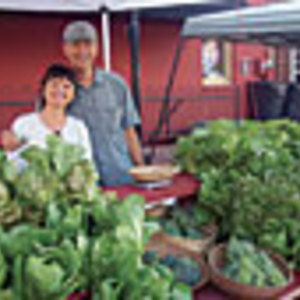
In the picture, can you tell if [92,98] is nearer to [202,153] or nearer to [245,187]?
[202,153]

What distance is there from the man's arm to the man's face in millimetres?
567

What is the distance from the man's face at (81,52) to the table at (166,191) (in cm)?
74

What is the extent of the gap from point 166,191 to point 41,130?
2.27 feet

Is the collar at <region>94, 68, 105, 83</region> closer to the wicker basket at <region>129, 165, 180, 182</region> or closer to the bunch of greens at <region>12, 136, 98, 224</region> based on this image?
the wicker basket at <region>129, 165, 180, 182</region>

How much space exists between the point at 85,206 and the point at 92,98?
4.66 ft

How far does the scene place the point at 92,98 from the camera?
270 centimetres

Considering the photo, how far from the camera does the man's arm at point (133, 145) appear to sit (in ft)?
9.93

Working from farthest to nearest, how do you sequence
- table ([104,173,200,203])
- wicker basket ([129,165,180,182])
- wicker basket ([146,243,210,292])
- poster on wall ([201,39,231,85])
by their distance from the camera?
poster on wall ([201,39,231,85]) → wicker basket ([129,165,180,182]) → table ([104,173,200,203]) → wicker basket ([146,243,210,292])

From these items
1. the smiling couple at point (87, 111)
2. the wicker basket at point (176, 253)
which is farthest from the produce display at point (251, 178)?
the smiling couple at point (87, 111)

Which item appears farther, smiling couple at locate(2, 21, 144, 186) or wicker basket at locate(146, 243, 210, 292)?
smiling couple at locate(2, 21, 144, 186)

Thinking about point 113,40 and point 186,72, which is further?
point 186,72

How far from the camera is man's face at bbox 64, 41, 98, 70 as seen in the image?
255cm

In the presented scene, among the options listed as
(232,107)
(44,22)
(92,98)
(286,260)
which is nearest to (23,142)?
(92,98)

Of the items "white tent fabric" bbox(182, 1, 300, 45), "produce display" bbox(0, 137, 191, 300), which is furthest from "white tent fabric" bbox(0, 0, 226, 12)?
"produce display" bbox(0, 137, 191, 300)
